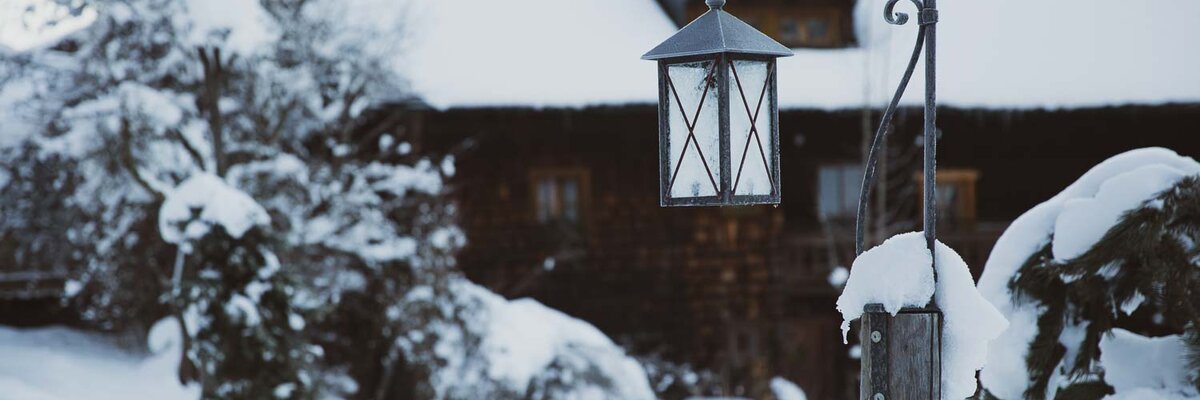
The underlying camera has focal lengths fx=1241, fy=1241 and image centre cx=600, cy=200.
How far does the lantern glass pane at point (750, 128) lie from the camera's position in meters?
3.50

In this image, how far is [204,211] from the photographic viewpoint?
830 centimetres

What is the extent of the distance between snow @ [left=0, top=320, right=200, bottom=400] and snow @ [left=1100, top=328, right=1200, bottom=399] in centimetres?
767

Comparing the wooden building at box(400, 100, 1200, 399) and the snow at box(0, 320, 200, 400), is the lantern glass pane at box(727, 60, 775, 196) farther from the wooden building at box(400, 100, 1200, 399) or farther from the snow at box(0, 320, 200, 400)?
the wooden building at box(400, 100, 1200, 399)

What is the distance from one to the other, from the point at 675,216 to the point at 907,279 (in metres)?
10.9

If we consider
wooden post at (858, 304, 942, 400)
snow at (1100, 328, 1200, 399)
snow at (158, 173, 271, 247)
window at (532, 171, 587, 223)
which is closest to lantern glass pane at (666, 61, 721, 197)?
wooden post at (858, 304, 942, 400)

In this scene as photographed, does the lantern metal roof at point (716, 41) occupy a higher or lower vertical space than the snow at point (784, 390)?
higher

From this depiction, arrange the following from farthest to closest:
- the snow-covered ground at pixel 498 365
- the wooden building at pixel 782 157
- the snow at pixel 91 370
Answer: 1. the wooden building at pixel 782 157
2. the snow-covered ground at pixel 498 365
3. the snow at pixel 91 370

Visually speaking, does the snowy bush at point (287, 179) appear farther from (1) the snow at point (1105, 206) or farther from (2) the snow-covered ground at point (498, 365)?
(1) the snow at point (1105, 206)

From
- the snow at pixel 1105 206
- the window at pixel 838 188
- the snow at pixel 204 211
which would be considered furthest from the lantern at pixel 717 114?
the window at pixel 838 188

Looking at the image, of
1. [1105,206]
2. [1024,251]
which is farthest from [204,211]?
[1105,206]

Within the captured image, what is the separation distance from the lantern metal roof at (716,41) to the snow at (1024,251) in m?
1.70

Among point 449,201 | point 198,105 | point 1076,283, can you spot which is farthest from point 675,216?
point 1076,283

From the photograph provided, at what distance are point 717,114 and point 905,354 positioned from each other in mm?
834

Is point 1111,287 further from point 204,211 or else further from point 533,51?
point 533,51
